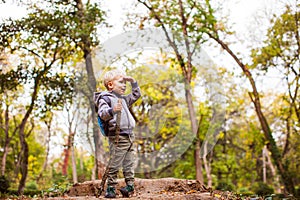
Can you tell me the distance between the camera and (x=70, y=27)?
11016 millimetres

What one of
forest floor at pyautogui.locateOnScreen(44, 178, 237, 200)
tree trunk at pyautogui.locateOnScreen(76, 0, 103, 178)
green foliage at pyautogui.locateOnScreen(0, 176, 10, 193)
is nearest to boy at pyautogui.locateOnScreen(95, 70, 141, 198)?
forest floor at pyautogui.locateOnScreen(44, 178, 237, 200)

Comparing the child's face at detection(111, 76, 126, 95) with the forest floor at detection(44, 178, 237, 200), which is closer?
the child's face at detection(111, 76, 126, 95)

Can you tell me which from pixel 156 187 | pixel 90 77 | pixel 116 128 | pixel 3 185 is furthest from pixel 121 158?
pixel 3 185

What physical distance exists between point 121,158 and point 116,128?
0.35 metres

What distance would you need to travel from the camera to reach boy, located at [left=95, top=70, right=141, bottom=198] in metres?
4.52

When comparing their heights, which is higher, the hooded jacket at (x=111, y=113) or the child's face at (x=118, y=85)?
the child's face at (x=118, y=85)

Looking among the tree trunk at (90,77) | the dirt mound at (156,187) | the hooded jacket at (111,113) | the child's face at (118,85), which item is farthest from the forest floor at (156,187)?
the tree trunk at (90,77)

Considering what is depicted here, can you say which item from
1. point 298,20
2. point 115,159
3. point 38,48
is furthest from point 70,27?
point 115,159

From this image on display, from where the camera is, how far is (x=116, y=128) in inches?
179

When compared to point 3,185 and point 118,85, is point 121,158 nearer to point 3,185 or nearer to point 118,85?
point 118,85

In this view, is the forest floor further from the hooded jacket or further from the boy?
the hooded jacket

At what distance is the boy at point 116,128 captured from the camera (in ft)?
14.8

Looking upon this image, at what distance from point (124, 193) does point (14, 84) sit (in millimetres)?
7461

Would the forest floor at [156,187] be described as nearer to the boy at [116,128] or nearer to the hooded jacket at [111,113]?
the boy at [116,128]
